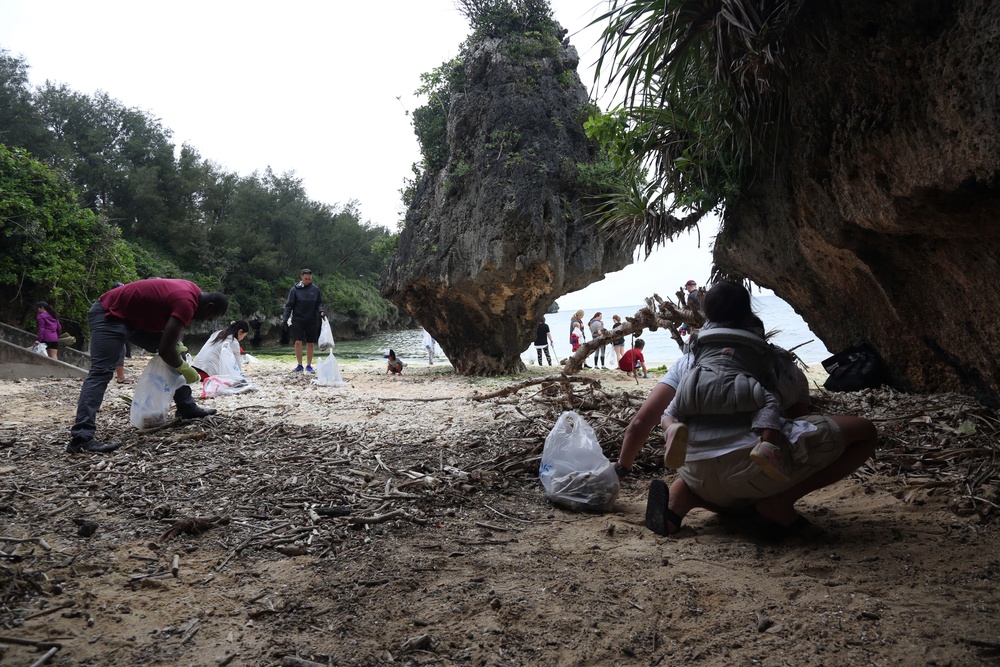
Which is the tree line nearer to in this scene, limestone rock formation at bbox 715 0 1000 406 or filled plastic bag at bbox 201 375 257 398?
filled plastic bag at bbox 201 375 257 398

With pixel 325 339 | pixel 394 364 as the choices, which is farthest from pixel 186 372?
pixel 394 364

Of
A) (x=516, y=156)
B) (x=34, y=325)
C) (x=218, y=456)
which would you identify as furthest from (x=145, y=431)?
(x=34, y=325)

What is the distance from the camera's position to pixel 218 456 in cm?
426

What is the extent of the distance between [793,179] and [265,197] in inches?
1963

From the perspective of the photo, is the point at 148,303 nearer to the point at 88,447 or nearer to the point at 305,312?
the point at 88,447

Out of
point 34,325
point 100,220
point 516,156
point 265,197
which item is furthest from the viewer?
point 265,197

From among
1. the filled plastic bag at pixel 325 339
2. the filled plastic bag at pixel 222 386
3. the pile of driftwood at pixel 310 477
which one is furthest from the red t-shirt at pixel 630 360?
the filled plastic bag at pixel 222 386

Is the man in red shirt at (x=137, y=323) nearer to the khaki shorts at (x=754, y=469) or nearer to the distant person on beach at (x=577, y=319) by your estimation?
the khaki shorts at (x=754, y=469)

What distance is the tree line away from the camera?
Result: 13914 millimetres

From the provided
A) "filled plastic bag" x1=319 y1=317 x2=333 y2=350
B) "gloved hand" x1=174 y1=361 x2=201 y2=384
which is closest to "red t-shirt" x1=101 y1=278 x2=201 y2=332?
"gloved hand" x1=174 y1=361 x2=201 y2=384

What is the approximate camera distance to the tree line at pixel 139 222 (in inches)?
548

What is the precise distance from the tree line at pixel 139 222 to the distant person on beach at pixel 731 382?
11768mm

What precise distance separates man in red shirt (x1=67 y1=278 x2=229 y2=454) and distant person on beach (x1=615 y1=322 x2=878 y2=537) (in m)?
3.85

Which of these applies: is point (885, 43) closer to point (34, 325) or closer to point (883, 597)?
point (883, 597)
